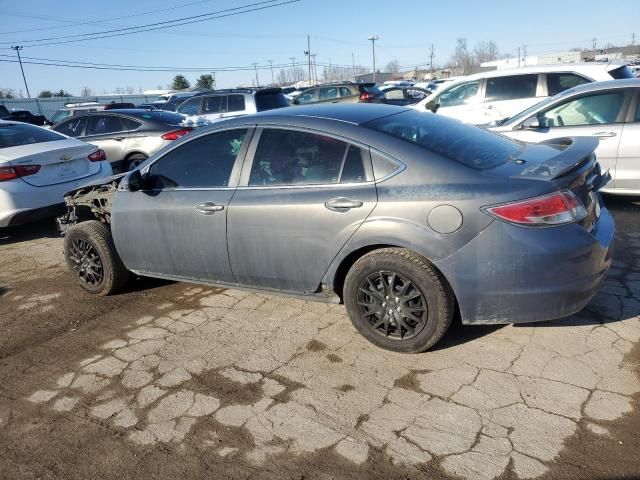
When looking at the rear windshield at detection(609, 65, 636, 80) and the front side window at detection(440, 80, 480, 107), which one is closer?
the rear windshield at detection(609, 65, 636, 80)

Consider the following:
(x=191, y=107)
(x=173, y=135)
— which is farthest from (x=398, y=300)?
(x=191, y=107)

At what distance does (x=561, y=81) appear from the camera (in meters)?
8.81

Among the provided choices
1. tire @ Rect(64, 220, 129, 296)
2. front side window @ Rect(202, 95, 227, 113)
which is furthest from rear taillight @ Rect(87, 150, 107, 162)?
front side window @ Rect(202, 95, 227, 113)

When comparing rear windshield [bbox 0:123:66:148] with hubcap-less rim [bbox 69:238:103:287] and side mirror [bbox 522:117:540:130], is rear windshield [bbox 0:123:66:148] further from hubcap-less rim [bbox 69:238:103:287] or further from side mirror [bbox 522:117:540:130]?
side mirror [bbox 522:117:540:130]

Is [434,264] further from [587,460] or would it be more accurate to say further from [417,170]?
[587,460]

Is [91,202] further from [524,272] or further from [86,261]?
[524,272]

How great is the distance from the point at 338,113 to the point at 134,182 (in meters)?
1.76

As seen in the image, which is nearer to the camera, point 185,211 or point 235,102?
point 185,211

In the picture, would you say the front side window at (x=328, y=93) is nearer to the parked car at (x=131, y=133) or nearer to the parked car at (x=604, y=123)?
the parked car at (x=131, y=133)

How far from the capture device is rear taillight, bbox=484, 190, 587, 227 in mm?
2953

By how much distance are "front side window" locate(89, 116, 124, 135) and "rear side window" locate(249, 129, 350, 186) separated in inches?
265

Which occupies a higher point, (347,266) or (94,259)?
(347,266)

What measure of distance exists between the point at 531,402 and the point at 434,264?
0.92 metres

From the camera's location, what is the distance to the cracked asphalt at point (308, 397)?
255 centimetres
